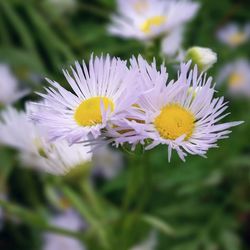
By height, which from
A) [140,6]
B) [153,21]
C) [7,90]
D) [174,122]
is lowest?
[174,122]

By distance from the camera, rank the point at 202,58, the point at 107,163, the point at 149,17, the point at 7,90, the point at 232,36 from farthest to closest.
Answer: the point at 232,36 < the point at 107,163 < the point at 149,17 < the point at 7,90 < the point at 202,58

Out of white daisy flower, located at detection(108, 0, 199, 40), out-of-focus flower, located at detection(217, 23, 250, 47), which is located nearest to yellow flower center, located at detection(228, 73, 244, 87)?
out-of-focus flower, located at detection(217, 23, 250, 47)

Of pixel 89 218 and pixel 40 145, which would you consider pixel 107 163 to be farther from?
pixel 40 145

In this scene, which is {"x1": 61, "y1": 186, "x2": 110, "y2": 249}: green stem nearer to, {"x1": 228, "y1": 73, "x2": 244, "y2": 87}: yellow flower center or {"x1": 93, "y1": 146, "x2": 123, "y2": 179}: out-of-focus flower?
{"x1": 93, "y1": 146, "x2": 123, "y2": 179}: out-of-focus flower

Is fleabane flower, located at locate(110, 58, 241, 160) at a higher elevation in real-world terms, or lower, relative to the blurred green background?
lower

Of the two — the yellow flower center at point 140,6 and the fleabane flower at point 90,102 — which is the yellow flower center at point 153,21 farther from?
the fleabane flower at point 90,102

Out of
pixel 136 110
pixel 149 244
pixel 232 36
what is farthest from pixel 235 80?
pixel 136 110

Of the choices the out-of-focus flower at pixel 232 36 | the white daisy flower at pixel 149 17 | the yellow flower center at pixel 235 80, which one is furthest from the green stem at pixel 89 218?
the out-of-focus flower at pixel 232 36

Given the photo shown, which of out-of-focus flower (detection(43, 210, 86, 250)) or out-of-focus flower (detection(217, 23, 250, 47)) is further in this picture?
out-of-focus flower (detection(217, 23, 250, 47))

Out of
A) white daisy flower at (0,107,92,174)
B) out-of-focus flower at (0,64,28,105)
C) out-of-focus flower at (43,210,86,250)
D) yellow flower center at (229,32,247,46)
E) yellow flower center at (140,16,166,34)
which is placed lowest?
white daisy flower at (0,107,92,174)
